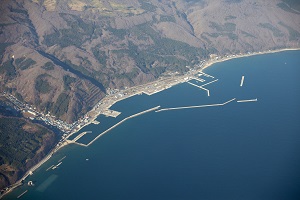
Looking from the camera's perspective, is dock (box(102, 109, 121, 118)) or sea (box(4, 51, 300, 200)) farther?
dock (box(102, 109, 121, 118))

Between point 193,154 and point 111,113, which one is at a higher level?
point 111,113

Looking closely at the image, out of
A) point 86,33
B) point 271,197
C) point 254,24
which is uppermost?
point 86,33

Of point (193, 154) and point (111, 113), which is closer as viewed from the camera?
point (193, 154)

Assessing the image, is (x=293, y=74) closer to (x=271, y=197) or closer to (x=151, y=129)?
(x=151, y=129)

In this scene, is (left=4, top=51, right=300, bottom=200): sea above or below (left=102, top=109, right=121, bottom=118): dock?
below

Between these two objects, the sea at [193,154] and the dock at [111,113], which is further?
the dock at [111,113]

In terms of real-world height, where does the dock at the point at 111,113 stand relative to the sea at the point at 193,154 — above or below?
above

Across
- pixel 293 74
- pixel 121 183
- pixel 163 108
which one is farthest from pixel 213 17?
pixel 121 183

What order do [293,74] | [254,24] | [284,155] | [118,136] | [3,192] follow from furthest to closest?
[254,24] < [293,74] < [118,136] < [284,155] < [3,192]
